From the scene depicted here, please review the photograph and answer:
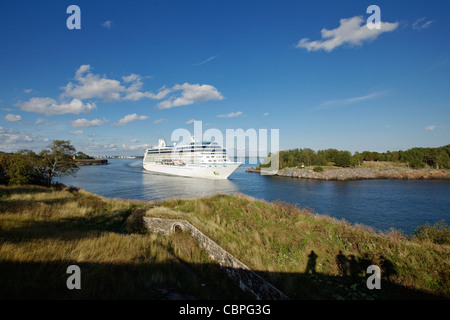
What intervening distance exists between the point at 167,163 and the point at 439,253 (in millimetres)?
67058

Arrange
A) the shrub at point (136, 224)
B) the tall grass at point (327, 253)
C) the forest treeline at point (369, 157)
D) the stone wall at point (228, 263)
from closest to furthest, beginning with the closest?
Answer: the tall grass at point (327, 253) → the stone wall at point (228, 263) → the shrub at point (136, 224) → the forest treeline at point (369, 157)

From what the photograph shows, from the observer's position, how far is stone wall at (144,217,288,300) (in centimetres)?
570

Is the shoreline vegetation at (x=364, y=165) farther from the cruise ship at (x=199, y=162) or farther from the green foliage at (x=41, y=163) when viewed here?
the green foliage at (x=41, y=163)

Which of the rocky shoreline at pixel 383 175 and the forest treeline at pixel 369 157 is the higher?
the forest treeline at pixel 369 157

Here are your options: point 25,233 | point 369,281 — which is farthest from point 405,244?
point 25,233

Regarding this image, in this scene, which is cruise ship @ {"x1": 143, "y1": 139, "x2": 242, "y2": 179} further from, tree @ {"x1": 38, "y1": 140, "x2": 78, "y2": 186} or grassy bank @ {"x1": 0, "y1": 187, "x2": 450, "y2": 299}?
grassy bank @ {"x1": 0, "y1": 187, "x2": 450, "y2": 299}

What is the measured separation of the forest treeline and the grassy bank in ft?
277

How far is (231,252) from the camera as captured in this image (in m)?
7.80

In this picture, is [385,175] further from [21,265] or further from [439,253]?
[21,265]

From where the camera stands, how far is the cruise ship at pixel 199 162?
5312 centimetres

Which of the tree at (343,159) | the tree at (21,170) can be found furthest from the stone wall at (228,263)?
the tree at (343,159)

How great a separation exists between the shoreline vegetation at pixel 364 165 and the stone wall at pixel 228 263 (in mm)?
60316

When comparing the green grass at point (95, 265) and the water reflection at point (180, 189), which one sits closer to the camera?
the green grass at point (95, 265)

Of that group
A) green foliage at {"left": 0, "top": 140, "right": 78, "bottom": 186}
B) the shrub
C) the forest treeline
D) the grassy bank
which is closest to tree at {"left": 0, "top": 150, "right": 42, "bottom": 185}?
green foliage at {"left": 0, "top": 140, "right": 78, "bottom": 186}
